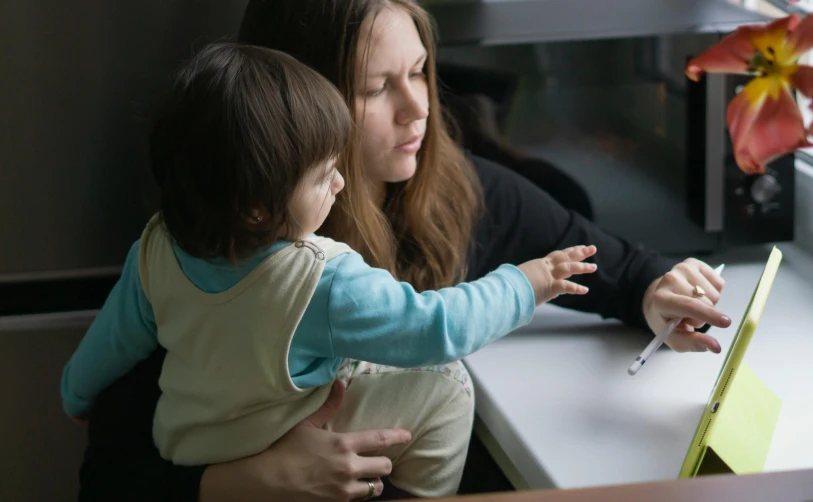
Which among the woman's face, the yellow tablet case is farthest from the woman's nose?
the yellow tablet case

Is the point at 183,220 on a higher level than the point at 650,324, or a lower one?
higher

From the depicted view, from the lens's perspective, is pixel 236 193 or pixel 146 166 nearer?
pixel 236 193

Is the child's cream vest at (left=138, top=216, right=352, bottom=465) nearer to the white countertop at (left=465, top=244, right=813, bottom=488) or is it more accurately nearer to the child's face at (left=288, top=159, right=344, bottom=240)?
the child's face at (left=288, top=159, right=344, bottom=240)

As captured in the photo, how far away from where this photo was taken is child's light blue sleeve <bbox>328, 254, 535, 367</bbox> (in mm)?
760

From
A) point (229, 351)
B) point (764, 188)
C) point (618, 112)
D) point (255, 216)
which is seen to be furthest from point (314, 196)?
point (764, 188)

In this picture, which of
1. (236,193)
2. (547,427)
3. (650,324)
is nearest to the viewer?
(236,193)

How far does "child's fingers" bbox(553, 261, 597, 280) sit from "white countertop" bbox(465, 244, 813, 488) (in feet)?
0.53

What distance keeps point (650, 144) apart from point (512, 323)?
429mm

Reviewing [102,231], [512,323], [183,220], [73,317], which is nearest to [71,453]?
[73,317]

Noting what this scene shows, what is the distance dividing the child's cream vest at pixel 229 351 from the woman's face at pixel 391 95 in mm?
167

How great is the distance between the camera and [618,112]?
3.65 ft

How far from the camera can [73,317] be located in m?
1.16

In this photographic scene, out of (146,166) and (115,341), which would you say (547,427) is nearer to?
(115,341)

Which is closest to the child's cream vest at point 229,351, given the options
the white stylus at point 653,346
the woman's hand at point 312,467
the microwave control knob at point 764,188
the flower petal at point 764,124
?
the woman's hand at point 312,467
